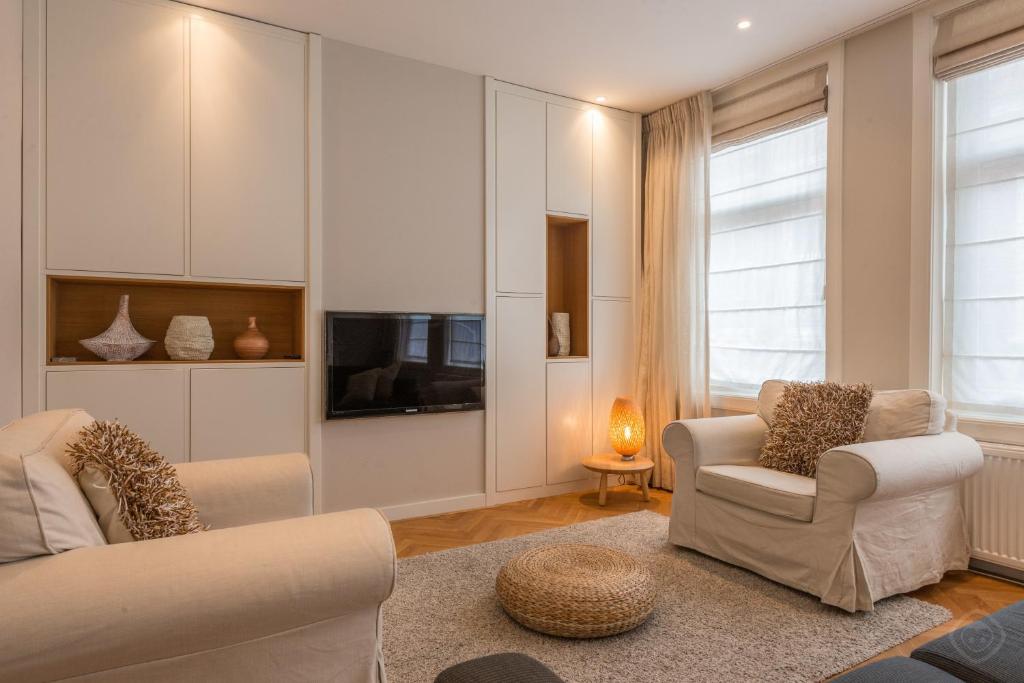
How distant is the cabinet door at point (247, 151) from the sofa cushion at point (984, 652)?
10.7 feet

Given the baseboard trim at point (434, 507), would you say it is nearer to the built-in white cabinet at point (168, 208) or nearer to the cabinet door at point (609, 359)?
the built-in white cabinet at point (168, 208)

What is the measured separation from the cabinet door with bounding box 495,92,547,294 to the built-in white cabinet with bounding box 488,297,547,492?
0.17 meters

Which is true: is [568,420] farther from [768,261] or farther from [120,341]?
[120,341]

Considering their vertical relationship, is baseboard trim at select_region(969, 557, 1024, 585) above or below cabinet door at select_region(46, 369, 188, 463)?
below

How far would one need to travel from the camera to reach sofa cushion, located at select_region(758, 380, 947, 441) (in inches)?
113

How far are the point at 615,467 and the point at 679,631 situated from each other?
1.78m

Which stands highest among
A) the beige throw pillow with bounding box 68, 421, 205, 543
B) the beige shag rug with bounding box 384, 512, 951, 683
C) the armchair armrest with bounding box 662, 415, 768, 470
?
the beige throw pillow with bounding box 68, 421, 205, 543

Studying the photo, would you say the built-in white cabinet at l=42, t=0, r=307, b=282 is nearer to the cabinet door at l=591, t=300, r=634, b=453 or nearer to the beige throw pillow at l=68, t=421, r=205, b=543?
the beige throw pillow at l=68, t=421, r=205, b=543

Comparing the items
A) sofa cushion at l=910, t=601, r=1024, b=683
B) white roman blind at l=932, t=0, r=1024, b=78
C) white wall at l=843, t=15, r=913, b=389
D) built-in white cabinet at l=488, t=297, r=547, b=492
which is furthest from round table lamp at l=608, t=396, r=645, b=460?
sofa cushion at l=910, t=601, r=1024, b=683

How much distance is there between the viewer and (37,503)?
1.24 meters

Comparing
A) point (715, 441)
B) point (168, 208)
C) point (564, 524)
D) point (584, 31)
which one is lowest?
point (564, 524)

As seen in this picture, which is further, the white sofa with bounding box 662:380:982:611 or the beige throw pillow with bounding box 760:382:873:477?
the beige throw pillow with bounding box 760:382:873:477

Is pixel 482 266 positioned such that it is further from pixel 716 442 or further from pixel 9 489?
pixel 9 489

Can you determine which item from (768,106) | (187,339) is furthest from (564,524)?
(768,106)
